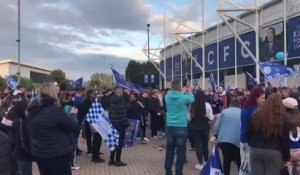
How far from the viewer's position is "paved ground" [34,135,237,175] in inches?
460

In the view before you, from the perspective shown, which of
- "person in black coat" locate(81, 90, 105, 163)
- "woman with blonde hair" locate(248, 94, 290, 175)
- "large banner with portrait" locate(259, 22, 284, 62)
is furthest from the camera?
"large banner with portrait" locate(259, 22, 284, 62)

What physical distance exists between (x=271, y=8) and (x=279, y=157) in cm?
3674

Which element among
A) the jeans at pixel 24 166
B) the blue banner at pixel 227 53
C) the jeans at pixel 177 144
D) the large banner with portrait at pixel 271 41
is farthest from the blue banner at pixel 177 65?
the jeans at pixel 24 166

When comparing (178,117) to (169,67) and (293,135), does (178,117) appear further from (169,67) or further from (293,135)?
(169,67)

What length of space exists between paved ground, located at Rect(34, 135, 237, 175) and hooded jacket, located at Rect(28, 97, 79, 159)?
5.23 metres

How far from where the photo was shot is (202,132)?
11953 mm

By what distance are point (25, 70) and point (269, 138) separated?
14878cm

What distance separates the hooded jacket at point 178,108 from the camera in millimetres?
10375

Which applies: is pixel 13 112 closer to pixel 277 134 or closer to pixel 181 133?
pixel 181 133

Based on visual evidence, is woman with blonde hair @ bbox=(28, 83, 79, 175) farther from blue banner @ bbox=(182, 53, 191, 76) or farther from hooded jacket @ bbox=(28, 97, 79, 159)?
blue banner @ bbox=(182, 53, 191, 76)

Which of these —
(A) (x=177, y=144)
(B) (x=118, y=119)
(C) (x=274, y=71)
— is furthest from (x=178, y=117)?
(C) (x=274, y=71)

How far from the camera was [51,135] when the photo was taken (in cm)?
639

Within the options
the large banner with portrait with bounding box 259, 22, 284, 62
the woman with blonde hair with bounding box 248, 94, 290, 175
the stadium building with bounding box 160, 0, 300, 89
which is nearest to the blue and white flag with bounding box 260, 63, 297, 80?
the stadium building with bounding box 160, 0, 300, 89

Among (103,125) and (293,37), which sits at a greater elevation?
(293,37)
